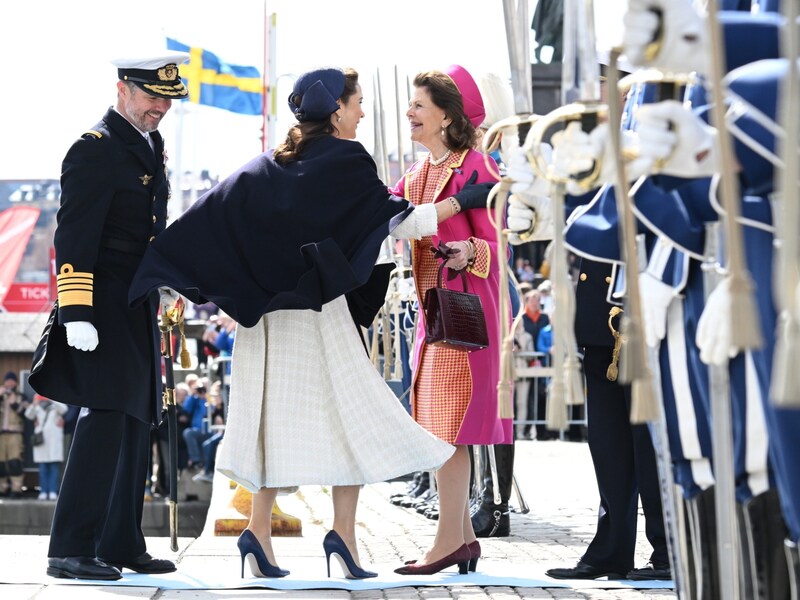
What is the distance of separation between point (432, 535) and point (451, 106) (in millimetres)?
2506

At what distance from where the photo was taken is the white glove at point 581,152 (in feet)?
10.8

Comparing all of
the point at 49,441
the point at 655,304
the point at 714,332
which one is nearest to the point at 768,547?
the point at 714,332

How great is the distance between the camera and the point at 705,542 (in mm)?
3521

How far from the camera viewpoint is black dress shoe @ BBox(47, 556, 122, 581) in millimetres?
5336

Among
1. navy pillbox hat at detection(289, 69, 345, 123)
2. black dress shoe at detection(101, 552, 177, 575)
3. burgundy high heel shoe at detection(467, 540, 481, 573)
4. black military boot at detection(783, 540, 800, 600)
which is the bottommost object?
black dress shoe at detection(101, 552, 177, 575)

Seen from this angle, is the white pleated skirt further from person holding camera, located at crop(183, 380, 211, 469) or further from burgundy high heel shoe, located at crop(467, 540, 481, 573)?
person holding camera, located at crop(183, 380, 211, 469)

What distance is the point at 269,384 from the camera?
17.5ft

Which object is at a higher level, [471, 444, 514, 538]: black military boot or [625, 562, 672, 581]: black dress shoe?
[471, 444, 514, 538]: black military boot

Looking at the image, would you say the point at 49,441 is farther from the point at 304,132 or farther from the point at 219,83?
the point at 304,132

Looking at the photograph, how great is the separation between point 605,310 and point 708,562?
198cm

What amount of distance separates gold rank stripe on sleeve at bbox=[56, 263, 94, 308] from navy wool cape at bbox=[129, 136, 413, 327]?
7.8 inches

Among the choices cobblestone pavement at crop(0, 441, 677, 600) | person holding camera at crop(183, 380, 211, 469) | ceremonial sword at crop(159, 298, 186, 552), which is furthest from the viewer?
person holding camera at crop(183, 380, 211, 469)

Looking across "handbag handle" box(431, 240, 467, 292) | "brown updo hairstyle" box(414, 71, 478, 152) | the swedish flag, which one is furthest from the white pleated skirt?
the swedish flag

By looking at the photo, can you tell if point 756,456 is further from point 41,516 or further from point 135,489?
point 41,516
